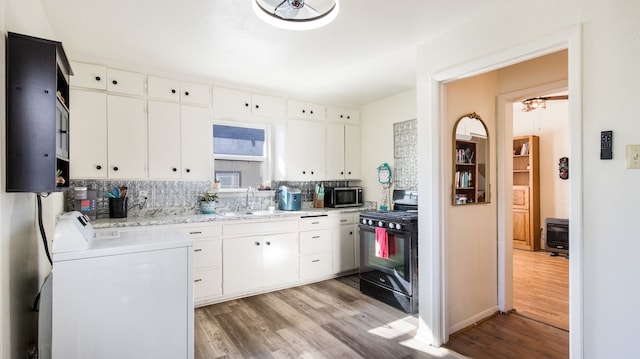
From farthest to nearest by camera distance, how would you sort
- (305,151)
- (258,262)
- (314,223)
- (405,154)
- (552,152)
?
(552,152) → (305,151) → (405,154) → (314,223) → (258,262)

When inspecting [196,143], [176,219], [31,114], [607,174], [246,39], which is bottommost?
[176,219]

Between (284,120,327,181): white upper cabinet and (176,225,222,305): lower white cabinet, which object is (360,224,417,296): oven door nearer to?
(284,120,327,181): white upper cabinet

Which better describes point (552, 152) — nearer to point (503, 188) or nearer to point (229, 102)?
point (503, 188)

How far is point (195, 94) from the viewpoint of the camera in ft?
11.8

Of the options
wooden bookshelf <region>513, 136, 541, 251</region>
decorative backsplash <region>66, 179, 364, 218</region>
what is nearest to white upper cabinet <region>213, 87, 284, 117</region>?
decorative backsplash <region>66, 179, 364, 218</region>

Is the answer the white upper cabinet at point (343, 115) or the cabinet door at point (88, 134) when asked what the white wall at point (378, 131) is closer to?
the white upper cabinet at point (343, 115)

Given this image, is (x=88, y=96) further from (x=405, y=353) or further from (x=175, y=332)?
(x=405, y=353)

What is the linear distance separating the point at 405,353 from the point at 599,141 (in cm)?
190

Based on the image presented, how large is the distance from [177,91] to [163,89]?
0.14 meters

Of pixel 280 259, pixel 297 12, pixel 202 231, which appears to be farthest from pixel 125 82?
pixel 280 259

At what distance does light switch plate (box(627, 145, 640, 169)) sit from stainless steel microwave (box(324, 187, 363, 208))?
3262 millimetres

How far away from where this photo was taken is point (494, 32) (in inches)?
85.4

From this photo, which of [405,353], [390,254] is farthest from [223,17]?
[405,353]

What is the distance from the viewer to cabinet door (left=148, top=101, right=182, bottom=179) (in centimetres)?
336
